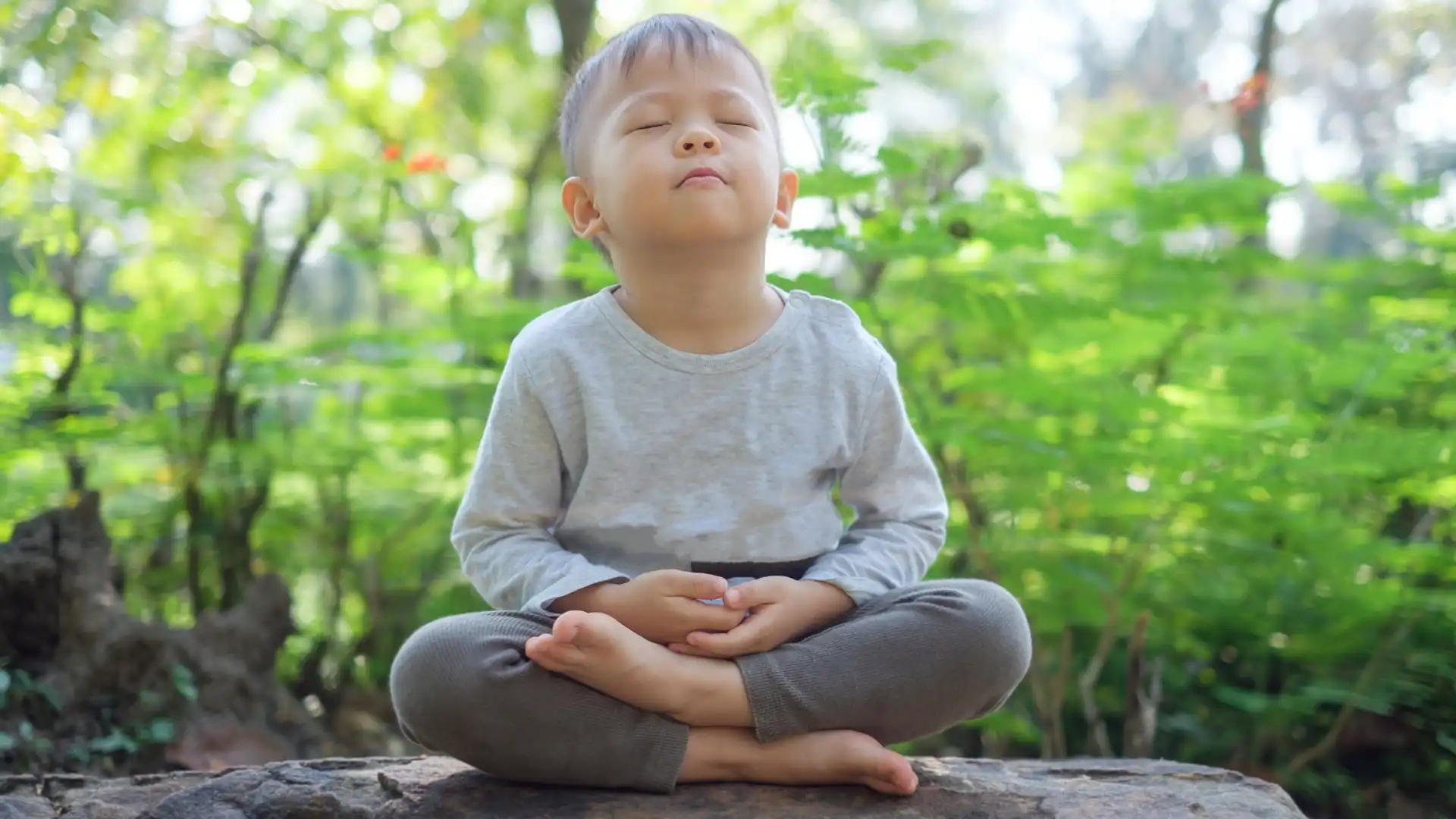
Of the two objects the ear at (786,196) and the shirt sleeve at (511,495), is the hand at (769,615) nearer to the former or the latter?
the shirt sleeve at (511,495)

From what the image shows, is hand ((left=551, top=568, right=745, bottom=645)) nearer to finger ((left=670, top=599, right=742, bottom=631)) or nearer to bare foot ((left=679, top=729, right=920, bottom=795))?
finger ((left=670, top=599, right=742, bottom=631))

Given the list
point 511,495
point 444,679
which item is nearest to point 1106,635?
point 511,495

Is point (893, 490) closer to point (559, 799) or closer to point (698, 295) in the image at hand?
point (698, 295)

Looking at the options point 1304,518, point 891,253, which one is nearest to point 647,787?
point 891,253

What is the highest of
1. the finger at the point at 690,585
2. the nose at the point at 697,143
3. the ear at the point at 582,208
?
the nose at the point at 697,143

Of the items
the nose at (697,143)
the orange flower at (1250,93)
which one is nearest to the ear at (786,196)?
the nose at (697,143)

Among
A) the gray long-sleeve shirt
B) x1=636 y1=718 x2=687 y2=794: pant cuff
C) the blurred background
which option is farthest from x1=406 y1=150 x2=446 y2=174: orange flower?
x1=636 y1=718 x2=687 y2=794: pant cuff

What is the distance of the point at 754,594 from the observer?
1.79m

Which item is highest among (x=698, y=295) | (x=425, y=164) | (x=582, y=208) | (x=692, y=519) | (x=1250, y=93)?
(x=1250, y=93)

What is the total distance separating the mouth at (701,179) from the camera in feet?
5.94

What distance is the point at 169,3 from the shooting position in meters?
4.55

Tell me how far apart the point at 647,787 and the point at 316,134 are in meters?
3.37

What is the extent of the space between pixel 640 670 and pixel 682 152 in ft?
2.51

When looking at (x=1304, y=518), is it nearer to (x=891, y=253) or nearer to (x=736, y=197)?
(x=891, y=253)
